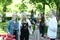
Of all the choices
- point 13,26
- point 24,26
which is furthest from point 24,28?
point 13,26

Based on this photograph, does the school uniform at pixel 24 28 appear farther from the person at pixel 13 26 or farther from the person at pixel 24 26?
the person at pixel 13 26

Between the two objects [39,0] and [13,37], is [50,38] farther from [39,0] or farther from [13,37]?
[39,0]

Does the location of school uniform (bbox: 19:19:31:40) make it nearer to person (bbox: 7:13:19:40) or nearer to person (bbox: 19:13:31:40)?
person (bbox: 19:13:31:40)

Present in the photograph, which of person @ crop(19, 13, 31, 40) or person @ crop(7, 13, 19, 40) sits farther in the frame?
person @ crop(19, 13, 31, 40)

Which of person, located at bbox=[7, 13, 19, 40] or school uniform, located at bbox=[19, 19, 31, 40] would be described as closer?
person, located at bbox=[7, 13, 19, 40]

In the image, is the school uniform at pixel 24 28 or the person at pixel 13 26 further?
the school uniform at pixel 24 28

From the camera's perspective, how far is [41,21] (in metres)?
11.8

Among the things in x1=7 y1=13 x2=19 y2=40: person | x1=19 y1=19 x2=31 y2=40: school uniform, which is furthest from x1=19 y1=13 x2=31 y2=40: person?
x1=7 y1=13 x2=19 y2=40: person

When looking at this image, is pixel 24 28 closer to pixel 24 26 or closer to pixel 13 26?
pixel 24 26

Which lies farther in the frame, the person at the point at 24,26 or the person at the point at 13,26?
the person at the point at 24,26

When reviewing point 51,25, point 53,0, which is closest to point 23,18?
point 51,25

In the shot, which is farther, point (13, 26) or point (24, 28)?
point (24, 28)

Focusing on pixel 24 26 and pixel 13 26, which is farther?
pixel 24 26

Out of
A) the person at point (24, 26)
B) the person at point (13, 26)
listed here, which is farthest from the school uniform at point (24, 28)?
the person at point (13, 26)
